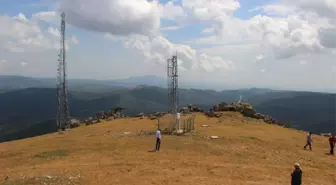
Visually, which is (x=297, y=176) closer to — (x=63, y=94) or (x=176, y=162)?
(x=176, y=162)

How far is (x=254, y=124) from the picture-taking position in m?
60.7

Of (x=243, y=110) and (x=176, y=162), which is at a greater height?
(x=243, y=110)

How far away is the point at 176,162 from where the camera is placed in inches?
1238

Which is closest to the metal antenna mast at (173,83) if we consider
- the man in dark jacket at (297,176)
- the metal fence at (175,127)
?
the metal fence at (175,127)

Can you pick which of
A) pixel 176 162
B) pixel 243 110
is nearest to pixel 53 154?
pixel 176 162

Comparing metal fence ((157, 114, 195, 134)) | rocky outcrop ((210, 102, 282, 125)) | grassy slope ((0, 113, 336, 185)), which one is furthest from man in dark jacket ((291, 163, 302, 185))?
rocky outcrop ((210, 102, 282, 125))

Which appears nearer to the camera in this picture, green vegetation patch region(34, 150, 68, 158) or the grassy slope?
the grassy slope

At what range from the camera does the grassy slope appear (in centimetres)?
2655

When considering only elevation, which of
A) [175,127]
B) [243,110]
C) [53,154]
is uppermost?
[243,110]

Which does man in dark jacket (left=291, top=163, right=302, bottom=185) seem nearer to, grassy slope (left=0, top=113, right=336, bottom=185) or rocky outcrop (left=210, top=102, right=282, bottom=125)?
grassy slope (left=0, top=113, right=336, bottom=185)

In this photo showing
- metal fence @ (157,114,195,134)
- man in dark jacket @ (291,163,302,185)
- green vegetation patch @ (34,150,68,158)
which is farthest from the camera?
metal fence @ (157,114,195,134)

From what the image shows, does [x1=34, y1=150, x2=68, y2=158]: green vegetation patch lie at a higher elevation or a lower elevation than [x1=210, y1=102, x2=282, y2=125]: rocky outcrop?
lower

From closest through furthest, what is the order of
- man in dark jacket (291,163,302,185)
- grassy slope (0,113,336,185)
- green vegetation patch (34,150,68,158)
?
man in dark jacket (291,163,302,185)
grassy slope (0,113,336,185)
green vegetation patch (34,150,68,158)

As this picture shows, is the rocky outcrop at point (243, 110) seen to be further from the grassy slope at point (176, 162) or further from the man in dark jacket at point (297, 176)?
the man in dark jacket at point (297, 176)
